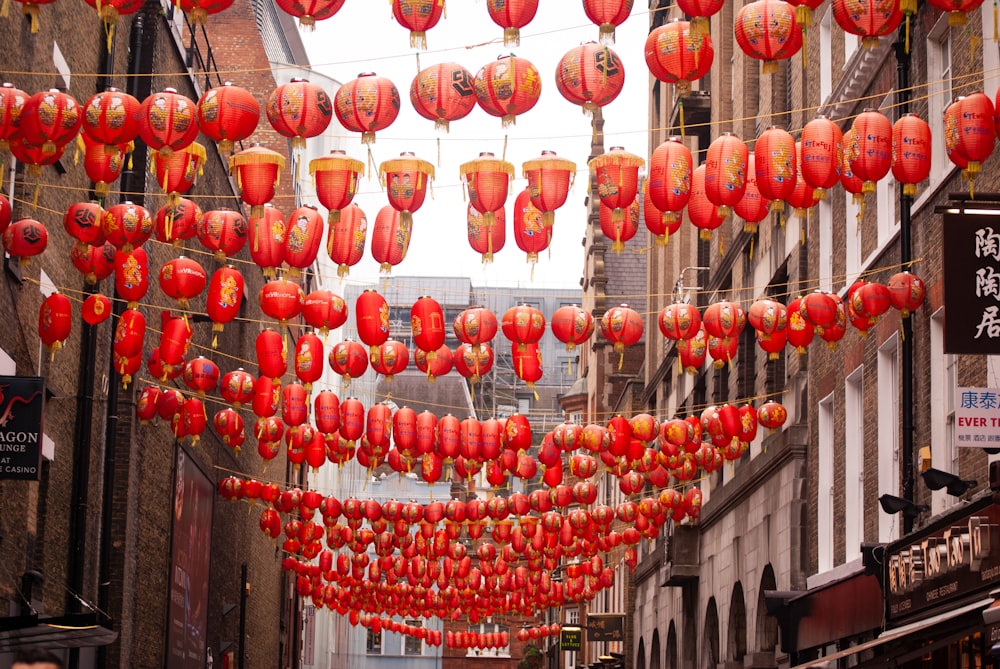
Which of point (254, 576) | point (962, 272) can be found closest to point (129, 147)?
point (962, 272)

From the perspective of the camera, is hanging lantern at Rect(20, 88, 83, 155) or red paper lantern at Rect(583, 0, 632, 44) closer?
red paper lantern at Rect(583, 0, 632, 44)

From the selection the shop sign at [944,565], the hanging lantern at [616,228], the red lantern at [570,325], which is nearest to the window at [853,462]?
the shop sign at [944,565]

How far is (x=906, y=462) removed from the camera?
742 inches

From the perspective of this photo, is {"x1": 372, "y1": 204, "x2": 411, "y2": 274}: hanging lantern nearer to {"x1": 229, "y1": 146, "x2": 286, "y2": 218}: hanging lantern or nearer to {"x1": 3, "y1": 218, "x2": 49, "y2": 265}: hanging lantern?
{"x1": 229, "y1": 146, "x2": 286, "y2": 218}: hanging lantern

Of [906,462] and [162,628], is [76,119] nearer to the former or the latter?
[906,462]

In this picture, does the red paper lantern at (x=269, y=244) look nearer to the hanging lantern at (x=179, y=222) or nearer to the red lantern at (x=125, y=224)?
the hanging lantern at (x=179, y=222)

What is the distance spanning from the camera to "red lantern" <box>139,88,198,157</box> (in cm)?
1527

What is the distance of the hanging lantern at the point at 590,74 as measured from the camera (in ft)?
49.1

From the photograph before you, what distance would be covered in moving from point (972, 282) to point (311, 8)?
6385mm

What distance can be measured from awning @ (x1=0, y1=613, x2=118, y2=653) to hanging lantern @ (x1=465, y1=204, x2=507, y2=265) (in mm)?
5804

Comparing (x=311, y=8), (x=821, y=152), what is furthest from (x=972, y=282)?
(x=311, y=8)

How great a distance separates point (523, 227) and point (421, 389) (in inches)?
3288

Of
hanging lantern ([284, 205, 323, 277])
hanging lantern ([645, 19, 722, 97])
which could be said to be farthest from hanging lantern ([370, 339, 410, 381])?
hanging lantern ([645, 19, 722, 97])

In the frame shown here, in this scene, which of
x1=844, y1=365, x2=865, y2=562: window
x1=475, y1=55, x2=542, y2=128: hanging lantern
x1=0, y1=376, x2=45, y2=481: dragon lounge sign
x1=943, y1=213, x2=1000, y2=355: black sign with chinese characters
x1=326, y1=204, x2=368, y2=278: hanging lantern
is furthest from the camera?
x1=844, y1=365, x2=865, y2=562: window
